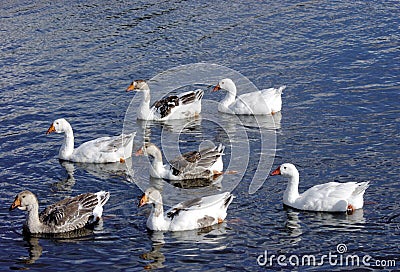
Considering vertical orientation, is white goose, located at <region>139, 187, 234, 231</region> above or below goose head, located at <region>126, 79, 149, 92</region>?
below

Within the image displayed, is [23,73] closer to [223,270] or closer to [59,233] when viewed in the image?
[59,233]

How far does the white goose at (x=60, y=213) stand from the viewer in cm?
1434

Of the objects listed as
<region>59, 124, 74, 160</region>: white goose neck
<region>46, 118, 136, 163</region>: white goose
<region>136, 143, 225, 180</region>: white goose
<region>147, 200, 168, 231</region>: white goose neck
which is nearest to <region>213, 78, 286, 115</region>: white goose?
<region>136, 143, 225, 180</region>: white goose

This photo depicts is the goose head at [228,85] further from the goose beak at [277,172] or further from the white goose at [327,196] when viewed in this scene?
the white goose at [327,196]

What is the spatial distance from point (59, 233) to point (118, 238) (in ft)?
4.73

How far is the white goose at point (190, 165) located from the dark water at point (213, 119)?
1.14 ft

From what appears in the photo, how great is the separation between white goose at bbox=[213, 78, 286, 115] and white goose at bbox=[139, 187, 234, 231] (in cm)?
598

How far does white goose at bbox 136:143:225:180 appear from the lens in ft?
54.9

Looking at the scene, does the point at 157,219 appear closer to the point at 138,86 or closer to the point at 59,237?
the point at 59,237

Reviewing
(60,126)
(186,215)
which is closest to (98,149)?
(60,126)

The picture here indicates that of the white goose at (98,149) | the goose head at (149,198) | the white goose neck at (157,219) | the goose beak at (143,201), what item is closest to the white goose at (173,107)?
the white goose at (98,149)

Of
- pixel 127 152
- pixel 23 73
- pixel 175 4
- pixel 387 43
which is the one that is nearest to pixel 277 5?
pixel 175 4

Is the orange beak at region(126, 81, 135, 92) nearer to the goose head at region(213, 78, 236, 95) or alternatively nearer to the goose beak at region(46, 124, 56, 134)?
the goose head at region(213, 78, 236, 95)

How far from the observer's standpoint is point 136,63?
24.1m
